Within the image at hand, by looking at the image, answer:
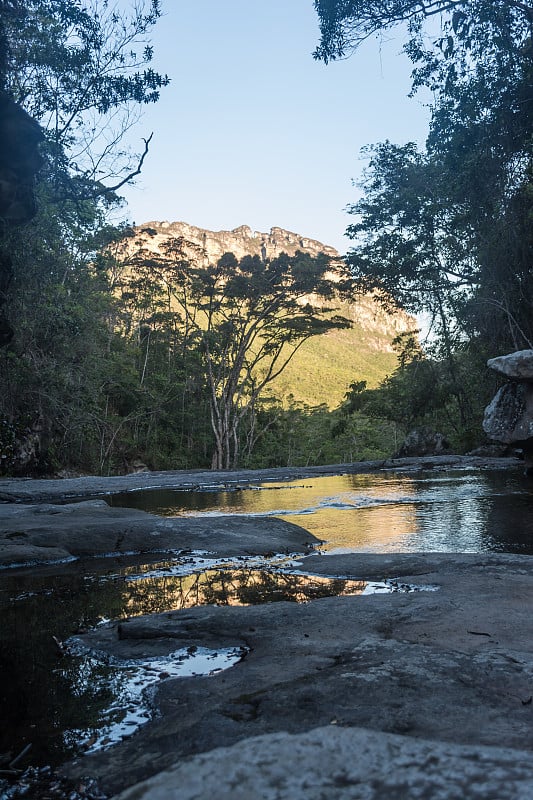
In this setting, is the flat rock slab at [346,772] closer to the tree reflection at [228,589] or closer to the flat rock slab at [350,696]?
the flat rock slab at [350,696]

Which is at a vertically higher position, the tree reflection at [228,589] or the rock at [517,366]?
the rock at [517,366]

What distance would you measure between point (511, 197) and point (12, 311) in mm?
12572

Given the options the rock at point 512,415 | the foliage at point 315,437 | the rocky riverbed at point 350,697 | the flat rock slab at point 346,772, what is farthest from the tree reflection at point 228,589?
the foliage at point 315,437

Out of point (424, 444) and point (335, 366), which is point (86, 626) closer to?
point (424, 444)

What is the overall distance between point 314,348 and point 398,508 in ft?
234

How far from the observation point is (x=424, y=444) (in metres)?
27.4

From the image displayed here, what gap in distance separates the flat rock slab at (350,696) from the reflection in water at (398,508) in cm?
291

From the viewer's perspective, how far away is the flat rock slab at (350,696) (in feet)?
4.58

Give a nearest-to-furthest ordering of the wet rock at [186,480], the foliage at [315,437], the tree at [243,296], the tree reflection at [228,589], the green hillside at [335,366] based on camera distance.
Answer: the tree reflection at [228,589]
the wet rock at [186,480]
the tree at [243,296]
the foliage at [315,437]
the green hillside at [335,366]

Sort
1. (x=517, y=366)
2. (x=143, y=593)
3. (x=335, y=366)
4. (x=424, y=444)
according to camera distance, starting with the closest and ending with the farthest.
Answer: (x=143, y=593), (x=517, y=366), (x=424, y=444), (x=335, y=366)

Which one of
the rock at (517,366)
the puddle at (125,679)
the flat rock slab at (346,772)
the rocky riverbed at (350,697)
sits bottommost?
the puddle at (125,679)

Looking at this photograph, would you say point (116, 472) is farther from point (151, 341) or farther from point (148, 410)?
point (151, 341)

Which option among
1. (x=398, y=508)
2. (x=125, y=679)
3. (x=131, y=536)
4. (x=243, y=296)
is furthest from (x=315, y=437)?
(x=125, y=679)

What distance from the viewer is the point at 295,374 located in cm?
6938
